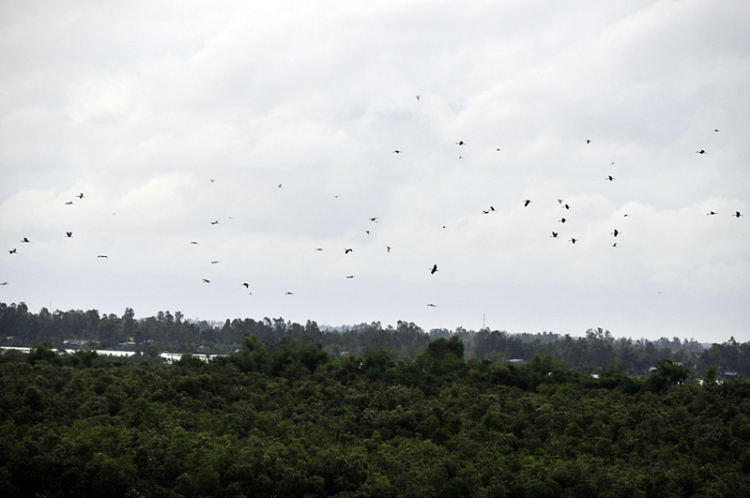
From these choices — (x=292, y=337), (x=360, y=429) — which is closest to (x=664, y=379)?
(x=360, y=429)

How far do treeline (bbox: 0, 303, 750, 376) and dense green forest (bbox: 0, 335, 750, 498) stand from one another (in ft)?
218

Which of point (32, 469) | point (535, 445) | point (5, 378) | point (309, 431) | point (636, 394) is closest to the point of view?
point (32, 469)

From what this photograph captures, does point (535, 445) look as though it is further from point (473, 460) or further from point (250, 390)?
point (250, 390)

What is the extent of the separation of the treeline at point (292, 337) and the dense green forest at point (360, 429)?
6645cm

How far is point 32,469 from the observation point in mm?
28125

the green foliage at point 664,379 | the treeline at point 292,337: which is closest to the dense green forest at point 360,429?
the green foliage at point 664,379

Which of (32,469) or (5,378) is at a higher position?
(5,378)

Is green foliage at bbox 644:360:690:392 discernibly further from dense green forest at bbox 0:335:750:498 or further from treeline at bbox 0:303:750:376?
treeline at bbox 0:303:750:376

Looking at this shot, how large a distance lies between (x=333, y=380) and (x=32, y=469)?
25.6 m

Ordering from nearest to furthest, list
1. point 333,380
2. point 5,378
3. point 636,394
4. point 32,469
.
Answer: point 32,469 → point 5,378 → point 636,394 → point 333,380

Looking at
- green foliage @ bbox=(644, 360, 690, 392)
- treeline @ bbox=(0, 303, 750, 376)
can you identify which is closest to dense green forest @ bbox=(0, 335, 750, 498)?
green foliage @ bbox=(644, 360, 690, 392)

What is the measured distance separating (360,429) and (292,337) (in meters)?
80.4

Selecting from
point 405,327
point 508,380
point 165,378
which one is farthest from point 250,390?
point 405,327

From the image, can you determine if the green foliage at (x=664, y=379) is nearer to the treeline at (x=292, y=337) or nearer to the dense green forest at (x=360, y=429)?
the dense green forest at (x=360, y=429)
